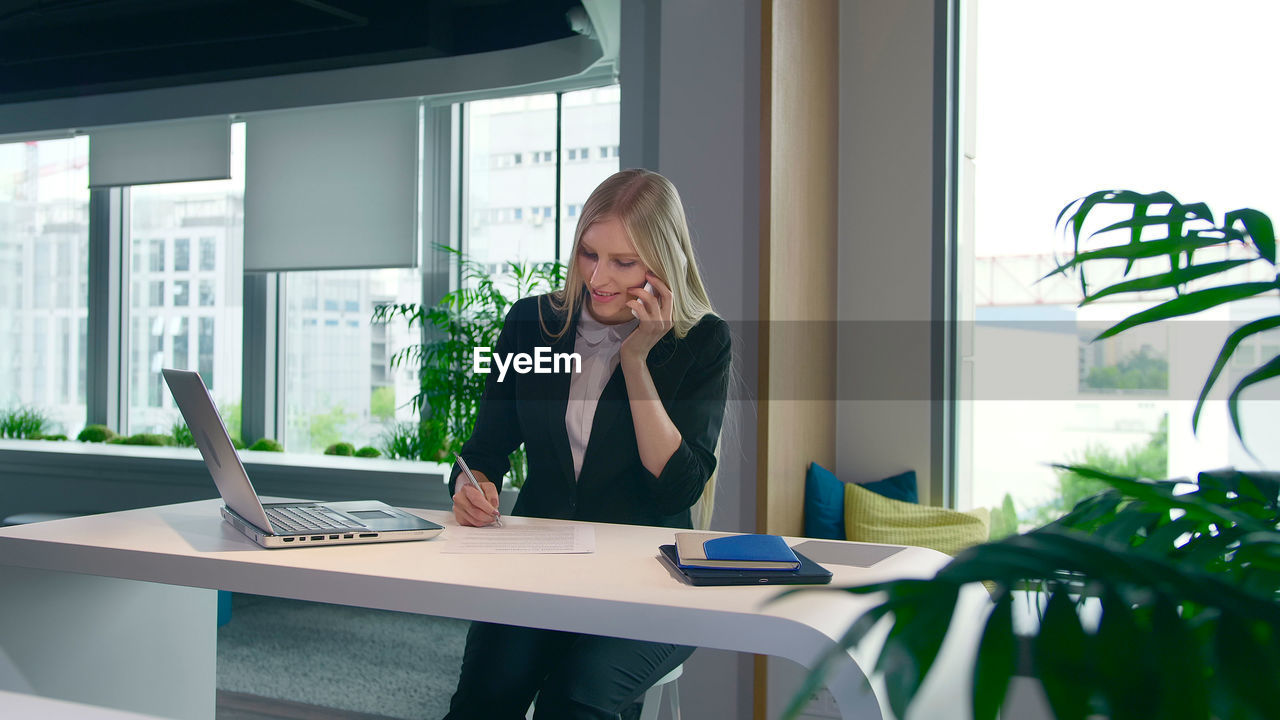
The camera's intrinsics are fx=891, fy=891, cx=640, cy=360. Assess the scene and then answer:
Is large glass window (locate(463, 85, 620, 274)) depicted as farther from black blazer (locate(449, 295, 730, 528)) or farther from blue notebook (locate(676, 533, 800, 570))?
blue notebook (locate(676, 533, 800, 570))

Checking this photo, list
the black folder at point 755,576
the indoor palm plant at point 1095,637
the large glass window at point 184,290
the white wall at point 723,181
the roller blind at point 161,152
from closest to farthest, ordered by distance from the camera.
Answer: the indoor palm plant at point 1095,637 < the black folder at point 755,576 < the white wall at point 723,181 < the roller blind at point 161,152 < the large glass window at point 184,290

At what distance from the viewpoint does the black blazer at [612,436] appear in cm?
180

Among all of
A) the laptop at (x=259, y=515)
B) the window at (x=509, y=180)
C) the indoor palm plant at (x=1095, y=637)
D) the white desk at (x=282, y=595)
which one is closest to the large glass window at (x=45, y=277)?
the window at (x=509, y=180)

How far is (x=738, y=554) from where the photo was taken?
3.85 ft

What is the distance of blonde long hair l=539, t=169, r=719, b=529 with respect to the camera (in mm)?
1881

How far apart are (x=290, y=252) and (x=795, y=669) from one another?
3.46m

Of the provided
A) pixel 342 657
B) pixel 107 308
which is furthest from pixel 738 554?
pixel 107 308

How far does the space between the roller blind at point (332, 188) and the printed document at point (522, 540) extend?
123 inches

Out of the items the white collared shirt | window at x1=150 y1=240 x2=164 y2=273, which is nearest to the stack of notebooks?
the white collared shirt

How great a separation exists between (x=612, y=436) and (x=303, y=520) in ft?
2.02

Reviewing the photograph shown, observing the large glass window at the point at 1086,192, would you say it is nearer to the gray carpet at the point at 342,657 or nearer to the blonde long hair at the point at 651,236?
the blonde long hair at the point at 651,236

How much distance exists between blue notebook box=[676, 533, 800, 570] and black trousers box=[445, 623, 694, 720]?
0.28m

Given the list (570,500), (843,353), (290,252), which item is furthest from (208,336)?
(570,500)

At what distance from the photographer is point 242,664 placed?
326 centimetres
